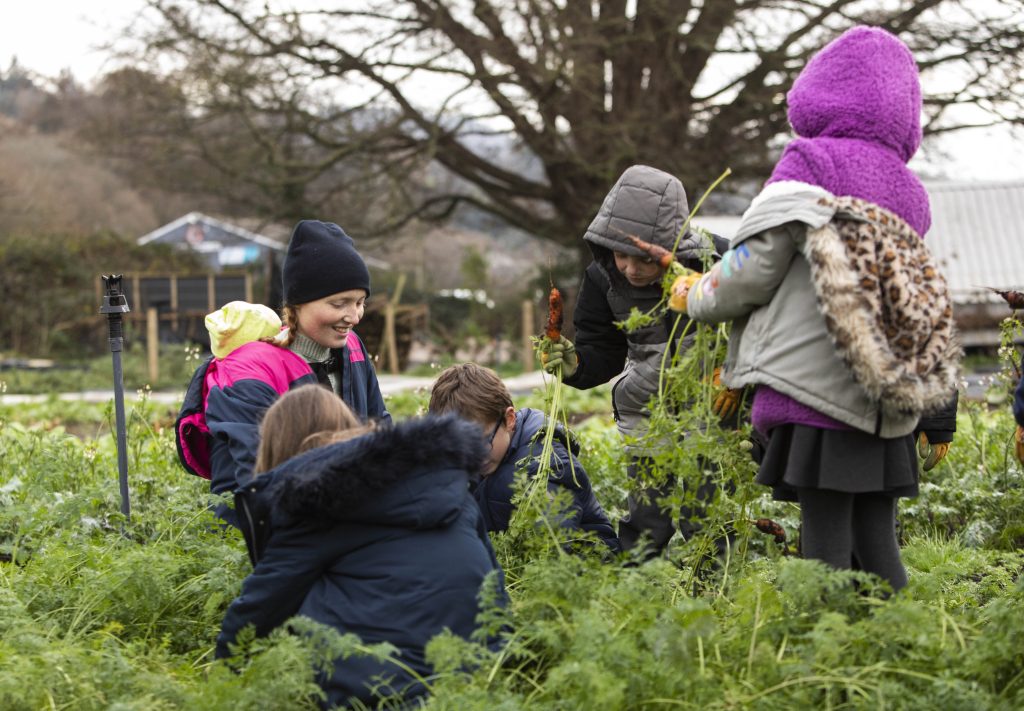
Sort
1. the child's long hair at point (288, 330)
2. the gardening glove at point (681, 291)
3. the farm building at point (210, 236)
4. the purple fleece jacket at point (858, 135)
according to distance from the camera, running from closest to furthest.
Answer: the purple fleece jacket at point (858, 135), the gardening glove at point (681, 291), the child's long hair at point (288, 330), the farm building at point (210, 236)

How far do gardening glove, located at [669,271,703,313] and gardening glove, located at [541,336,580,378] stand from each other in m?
0.59

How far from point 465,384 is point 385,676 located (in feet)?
4.69

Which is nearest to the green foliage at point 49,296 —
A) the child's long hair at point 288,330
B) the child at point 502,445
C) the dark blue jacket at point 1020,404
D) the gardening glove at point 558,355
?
the child's long hair at point 288,330

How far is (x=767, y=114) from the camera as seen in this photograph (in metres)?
16.6

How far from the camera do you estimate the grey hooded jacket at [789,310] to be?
2.80m

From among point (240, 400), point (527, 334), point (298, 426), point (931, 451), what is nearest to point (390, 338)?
point (527, 334)

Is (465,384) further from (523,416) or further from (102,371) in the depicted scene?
(102,371)

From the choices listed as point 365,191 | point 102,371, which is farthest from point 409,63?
point 102,371

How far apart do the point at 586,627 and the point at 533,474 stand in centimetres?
147

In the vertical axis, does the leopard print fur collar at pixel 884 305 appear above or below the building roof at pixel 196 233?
below

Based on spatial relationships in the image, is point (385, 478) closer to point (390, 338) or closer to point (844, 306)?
point (844, 306)

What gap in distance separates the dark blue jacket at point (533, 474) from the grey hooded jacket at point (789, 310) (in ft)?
3.70

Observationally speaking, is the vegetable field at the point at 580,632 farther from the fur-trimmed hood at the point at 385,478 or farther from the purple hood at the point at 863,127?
the purple hood at the point at 863,127

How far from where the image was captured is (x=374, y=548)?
276cm
